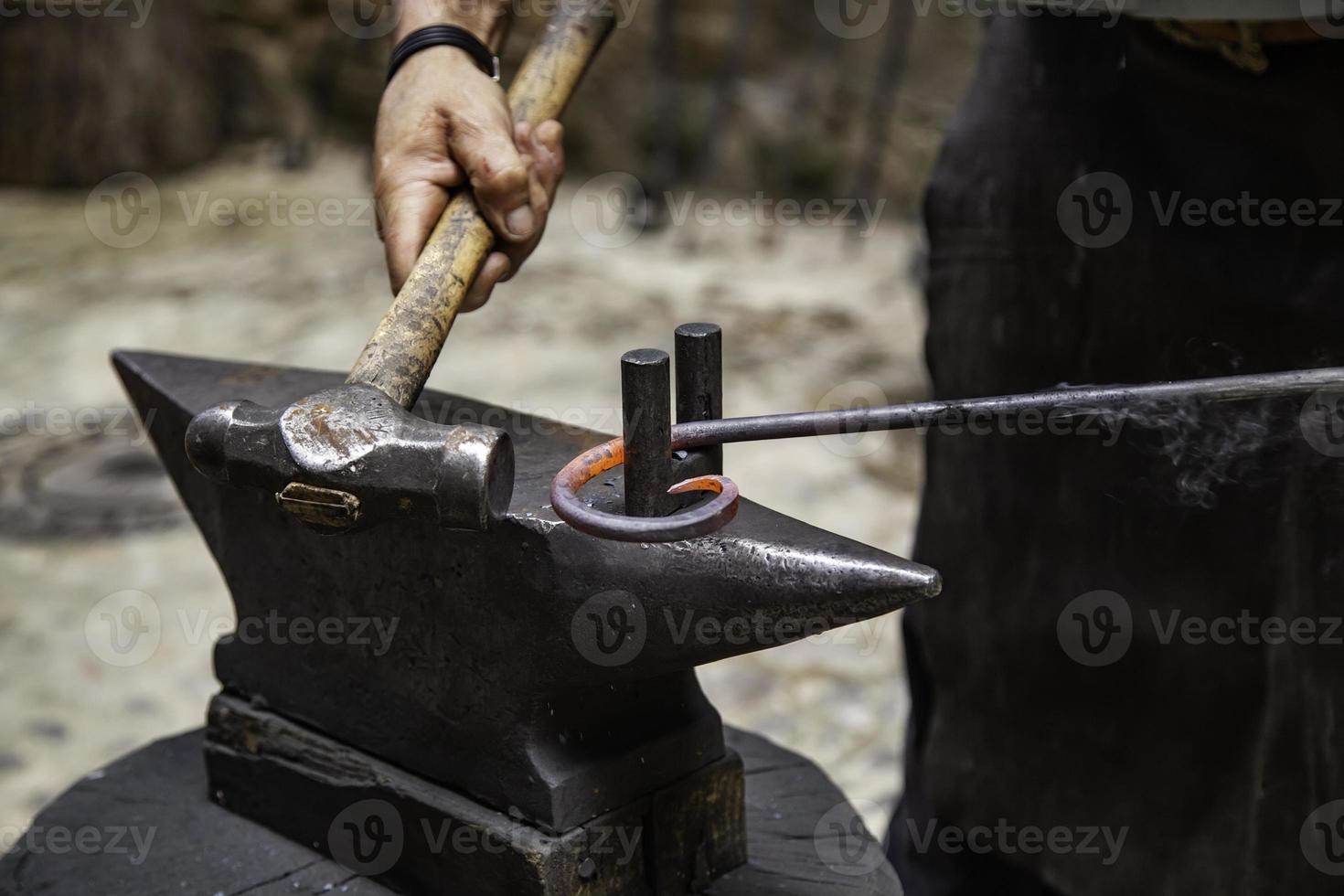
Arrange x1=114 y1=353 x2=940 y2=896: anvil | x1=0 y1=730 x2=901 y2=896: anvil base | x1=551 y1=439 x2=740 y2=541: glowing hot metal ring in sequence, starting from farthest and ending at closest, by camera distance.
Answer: x1=0 y1=730 x2=901 y2=896: anvil base < x1=114 y1=353 x2=940 y2=896: anvil < x1=551 y1=439 x2=740 y2=541: glowing hot metal ring

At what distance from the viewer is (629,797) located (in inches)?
53.2

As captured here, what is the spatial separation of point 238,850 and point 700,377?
0.76 meters

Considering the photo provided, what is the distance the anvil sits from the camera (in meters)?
1.19

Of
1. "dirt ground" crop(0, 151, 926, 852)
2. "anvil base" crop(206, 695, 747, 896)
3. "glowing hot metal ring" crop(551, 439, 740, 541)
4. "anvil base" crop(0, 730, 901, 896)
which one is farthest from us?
"dirt ground" crop(0, 151, 926, 852)

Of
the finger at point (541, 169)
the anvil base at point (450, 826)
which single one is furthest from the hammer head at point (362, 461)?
the finger at point (541, 169)

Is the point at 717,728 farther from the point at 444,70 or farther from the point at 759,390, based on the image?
the point at 759,390

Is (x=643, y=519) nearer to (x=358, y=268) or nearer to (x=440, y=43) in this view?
(x=440, y=43)

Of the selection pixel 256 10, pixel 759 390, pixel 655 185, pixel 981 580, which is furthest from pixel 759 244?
pixel 981 580

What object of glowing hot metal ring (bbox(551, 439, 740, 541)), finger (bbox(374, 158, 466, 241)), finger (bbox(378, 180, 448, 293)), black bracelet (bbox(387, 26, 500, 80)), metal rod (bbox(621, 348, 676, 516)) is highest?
black bracelet (bbox(387, 26, 500, 80))

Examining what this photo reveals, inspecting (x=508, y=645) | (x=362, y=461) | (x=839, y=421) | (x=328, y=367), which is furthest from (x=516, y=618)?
(x=328, y=367)

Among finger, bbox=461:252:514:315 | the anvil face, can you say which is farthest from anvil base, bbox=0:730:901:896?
finger, bbox=461:252:514:315

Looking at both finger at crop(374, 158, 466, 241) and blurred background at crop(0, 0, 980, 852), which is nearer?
finger at crop(374, 158, 466, 241)

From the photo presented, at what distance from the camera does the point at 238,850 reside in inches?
60.2

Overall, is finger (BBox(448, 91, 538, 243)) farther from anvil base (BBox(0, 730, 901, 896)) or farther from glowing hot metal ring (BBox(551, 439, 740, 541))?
anvil base (BBox(0, 730, 901, 896))
